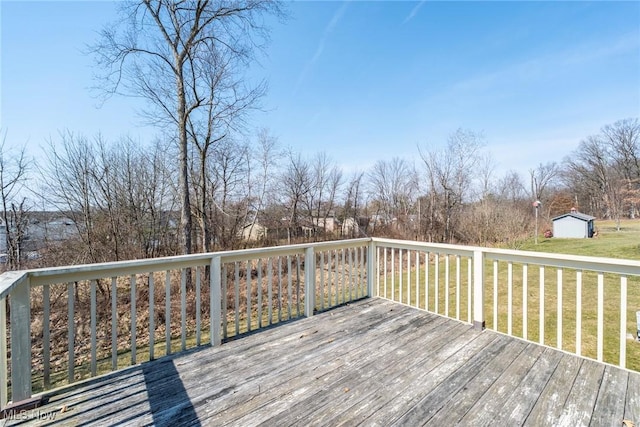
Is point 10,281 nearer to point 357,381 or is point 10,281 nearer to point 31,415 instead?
point 31,415

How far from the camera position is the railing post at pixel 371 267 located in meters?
3.93

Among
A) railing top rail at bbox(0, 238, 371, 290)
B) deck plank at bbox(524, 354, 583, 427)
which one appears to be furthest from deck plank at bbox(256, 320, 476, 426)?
railing top rail at bbox(0, 238, 371, 290)

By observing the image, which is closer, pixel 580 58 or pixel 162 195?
pixel 580 58

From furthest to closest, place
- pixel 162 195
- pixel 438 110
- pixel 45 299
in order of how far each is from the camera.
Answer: pixel 438 110, pixel 162 195, pixel 45 299

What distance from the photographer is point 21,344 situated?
171 centimetres

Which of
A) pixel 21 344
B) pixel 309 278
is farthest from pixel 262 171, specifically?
pixel 21 344

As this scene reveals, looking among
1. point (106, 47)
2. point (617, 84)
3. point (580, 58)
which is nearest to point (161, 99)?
point (106, 47)

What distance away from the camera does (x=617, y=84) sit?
8.71 metres

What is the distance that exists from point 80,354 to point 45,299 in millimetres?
4367

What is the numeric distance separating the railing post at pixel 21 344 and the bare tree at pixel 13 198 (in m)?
6.35

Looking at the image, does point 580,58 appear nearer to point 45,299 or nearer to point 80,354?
point 45,299

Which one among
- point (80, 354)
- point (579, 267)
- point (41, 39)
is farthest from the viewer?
point (80, 354)

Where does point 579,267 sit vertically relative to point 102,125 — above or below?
below

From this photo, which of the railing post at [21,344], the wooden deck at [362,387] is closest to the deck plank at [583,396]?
the wooden deck at [362,387]
